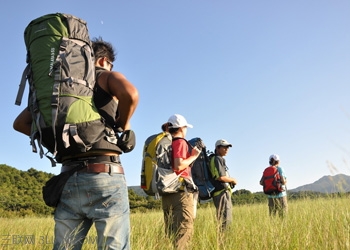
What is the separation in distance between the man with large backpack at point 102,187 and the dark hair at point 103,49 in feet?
0.92

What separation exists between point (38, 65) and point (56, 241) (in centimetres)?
104

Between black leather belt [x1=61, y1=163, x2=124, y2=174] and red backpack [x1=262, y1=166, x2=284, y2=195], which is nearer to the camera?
black leather belt [x1=61, y1=163, x2=124, y2=174]

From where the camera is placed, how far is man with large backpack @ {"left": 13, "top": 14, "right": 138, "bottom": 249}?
1926 millimetres

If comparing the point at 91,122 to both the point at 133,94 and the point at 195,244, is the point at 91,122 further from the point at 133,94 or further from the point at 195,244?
the point at 195,244

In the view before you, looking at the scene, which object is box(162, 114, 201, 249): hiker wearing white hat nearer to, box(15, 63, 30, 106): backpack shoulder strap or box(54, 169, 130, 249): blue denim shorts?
box(54, 169, 130, 249): blue denim shorts

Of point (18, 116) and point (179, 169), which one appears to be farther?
point (179, 169)

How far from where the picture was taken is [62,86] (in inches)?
75.7

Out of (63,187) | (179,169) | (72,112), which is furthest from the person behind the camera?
(179,169)

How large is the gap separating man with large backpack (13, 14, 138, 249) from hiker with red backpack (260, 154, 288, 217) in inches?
235

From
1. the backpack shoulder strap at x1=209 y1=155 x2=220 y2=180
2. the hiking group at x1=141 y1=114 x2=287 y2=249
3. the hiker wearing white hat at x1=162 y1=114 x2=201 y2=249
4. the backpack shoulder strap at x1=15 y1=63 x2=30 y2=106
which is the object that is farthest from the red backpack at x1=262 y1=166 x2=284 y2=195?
the backpack shoulder strap at x1=15 y1=63 x2=30 y2=106

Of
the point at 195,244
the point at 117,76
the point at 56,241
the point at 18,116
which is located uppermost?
the point at 117,76

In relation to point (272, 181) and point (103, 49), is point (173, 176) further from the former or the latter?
point (272, 181)

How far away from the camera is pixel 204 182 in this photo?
5402mm

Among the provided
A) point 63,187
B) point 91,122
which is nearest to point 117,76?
point 91,122
